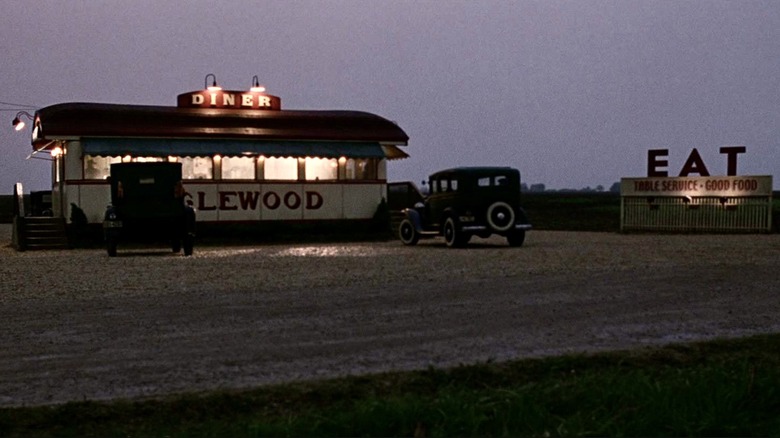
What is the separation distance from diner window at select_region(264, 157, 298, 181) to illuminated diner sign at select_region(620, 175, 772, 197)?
44.3 ft

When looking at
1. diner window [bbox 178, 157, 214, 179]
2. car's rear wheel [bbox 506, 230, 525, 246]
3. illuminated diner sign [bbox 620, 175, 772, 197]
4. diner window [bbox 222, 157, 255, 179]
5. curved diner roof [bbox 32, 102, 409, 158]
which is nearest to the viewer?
car's rear wheel [bbox 506, 230, 525, 246]

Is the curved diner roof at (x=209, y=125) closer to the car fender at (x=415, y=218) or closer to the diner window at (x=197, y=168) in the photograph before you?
the diner window at (x=197, y=168)

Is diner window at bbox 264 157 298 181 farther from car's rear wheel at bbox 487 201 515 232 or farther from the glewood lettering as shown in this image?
car's rear wheel at bbox 487 201 515 232

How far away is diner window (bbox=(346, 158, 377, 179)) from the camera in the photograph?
1246 inches

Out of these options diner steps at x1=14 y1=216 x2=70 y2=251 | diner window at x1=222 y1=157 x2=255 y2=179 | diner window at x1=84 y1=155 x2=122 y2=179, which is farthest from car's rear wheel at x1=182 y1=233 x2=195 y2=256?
diner window at x1=222 y1=157 x2=255 y2=179

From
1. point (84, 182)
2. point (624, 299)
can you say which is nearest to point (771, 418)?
point (624, 299)

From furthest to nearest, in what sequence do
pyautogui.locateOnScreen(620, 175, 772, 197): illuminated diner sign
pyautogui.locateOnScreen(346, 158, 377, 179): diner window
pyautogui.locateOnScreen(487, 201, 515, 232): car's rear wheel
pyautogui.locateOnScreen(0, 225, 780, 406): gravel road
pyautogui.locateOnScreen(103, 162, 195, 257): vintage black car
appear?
pyautogui.locateOnScreen(620, 175, 772, 197): illuminated diner sign < pyautogui.locateOnScreen(346, 158, 377, 179): diner window < pyautogui.locateOnScreen(487, 201, 515, 232): car's rear wheel < pyautogui.locateOnScreen(103, 162, 195, 257): vintage black car < pyautogui.locateOnScreen(0, 225, 780, 406): gravel road

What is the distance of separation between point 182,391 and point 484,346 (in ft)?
10.1

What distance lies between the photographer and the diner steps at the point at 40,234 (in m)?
26.0

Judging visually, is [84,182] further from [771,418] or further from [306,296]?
[771,418]

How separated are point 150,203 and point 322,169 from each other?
29.5 feet

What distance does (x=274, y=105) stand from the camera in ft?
106

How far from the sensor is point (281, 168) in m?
31.0

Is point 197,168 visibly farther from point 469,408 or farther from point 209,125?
point 469,408
